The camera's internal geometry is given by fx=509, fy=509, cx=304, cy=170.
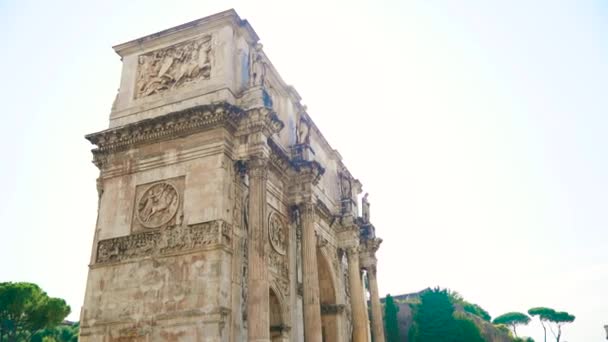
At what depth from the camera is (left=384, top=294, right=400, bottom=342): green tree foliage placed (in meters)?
46.7

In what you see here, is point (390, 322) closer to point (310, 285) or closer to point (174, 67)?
point (310, 285)

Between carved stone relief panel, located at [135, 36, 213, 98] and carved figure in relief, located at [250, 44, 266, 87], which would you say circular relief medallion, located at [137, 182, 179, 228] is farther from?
carved figure in relief, located at [250, 44, 266, 87]

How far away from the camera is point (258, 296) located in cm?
1214

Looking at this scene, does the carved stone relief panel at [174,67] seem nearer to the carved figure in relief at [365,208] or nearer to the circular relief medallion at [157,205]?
the circular relief medallion at [157,205]

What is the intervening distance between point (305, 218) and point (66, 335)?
42.8 m

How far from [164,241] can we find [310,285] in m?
4.78

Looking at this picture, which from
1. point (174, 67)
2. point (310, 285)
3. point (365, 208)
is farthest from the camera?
point (365, 208)

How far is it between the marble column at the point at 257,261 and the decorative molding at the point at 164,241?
670mm

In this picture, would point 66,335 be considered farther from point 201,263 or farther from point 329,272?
point 201,263

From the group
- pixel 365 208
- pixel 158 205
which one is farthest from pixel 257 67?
pixel 365 208

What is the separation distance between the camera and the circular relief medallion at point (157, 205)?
43.6 ft

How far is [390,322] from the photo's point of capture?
47.2m

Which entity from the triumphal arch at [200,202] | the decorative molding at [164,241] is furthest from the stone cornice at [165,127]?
the decorative molding at [164,241]

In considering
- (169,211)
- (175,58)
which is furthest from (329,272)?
(175,58)
